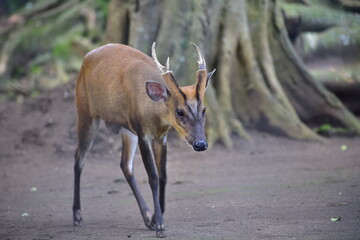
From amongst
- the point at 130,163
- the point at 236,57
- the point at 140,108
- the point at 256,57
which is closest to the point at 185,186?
the point at 130,163

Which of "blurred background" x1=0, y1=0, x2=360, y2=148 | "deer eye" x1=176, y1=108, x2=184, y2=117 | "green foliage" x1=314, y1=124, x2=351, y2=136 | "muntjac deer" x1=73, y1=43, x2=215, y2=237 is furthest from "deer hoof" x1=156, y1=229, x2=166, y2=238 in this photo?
"green foliage" x1=314, y1=124, x2=351, y2=136

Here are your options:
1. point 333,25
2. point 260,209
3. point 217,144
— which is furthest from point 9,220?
point 333,25

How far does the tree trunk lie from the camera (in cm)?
1120

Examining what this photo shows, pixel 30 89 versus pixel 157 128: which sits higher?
pixel 157 128

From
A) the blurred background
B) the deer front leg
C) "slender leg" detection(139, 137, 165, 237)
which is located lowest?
the blurred background

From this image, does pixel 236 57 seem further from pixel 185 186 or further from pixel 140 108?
pixel 140 108

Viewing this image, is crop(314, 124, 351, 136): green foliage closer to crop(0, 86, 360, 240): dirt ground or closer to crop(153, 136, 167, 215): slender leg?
crop(0, 86, 360, 240): dirt ground

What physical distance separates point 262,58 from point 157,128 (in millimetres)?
5628

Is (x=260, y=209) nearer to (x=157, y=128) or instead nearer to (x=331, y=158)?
(x=157, y=128)

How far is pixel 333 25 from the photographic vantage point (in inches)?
629

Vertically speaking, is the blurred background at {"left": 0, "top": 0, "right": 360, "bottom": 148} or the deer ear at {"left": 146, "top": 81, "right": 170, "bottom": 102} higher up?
the deer ear at {"left": 146, "top": 81, "right": 170, "bottom": 102}

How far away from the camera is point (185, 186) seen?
898 centimetres

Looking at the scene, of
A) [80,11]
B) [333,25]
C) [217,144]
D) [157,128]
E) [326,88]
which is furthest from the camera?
[80,11]

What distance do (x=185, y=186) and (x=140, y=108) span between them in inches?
93.7
